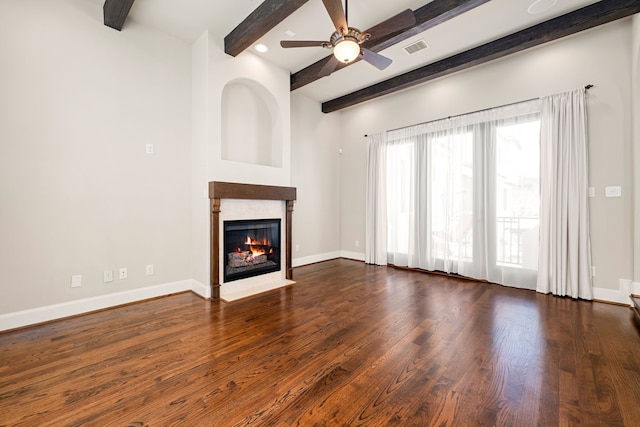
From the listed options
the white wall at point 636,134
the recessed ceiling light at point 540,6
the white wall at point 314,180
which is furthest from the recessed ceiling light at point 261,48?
the white wall at point 636,134

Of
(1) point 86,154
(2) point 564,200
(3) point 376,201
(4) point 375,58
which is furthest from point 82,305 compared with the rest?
(2) point 564,200

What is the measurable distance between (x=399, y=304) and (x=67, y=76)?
438cm

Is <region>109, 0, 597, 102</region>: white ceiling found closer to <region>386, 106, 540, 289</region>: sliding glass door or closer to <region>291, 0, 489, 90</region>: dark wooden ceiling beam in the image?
<region>291, 0, 489, 90</region>: dark wooden ceiling beam

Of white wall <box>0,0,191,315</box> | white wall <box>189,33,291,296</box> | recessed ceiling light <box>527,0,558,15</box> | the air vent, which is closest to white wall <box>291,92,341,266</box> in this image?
white wall <box>189,33,291,296</box>

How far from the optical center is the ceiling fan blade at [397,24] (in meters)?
2.41

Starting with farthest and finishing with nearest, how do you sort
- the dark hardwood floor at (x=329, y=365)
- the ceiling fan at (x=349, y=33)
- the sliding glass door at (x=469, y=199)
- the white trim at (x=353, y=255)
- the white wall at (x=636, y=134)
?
the white trim at (x=353, y=255)
the sliding glass door at (x=469, y=199)
the white wall at (x=636, y=134)
the ceiling fan at (x=349, y=33)
the dark hardwood floor at (x=329, y=365)

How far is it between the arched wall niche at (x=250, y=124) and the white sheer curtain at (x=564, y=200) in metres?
3.73

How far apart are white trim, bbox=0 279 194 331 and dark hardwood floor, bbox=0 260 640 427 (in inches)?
4.1

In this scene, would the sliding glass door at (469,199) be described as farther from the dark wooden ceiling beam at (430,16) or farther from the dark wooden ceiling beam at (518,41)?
the dark wooden ceiling beam at (430,16)

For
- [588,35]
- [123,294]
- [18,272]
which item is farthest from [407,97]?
[18,272]

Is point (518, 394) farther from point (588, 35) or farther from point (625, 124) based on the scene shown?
point (588, 35)

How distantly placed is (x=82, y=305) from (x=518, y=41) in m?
5.98

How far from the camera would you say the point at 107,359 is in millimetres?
2039

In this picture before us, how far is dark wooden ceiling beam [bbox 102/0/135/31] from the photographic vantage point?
2705 millimetres
